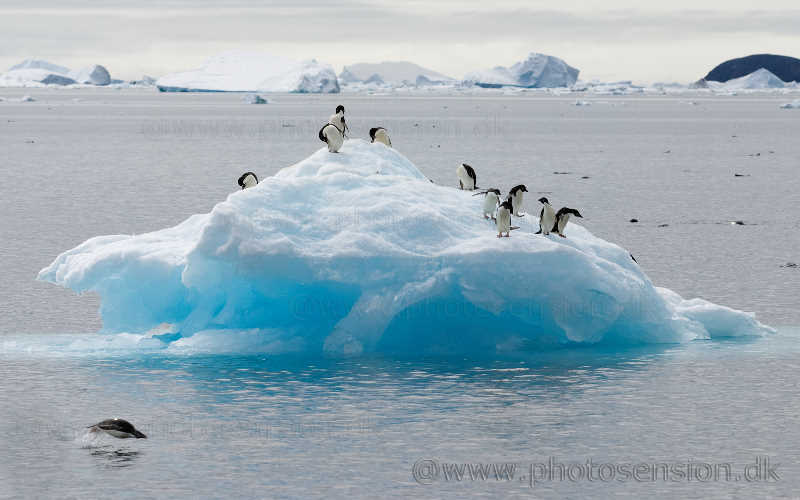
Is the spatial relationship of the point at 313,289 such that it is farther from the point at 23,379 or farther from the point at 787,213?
the point at 787,213

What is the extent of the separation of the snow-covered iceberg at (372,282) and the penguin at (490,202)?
0.58 ft

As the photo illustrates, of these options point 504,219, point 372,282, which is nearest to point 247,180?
point 372,282

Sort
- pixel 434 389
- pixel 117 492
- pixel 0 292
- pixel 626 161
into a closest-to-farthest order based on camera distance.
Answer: pixel 117 492
pixel 434 389
pixel 0 292
pixel 626 161

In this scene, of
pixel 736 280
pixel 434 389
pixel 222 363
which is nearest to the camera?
pixel 434 389

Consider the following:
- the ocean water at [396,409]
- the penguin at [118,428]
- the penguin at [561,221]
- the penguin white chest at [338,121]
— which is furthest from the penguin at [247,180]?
the penguin at [118,428]

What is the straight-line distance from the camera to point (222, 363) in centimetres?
1762

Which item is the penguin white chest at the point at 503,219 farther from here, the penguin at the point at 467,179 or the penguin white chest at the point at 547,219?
the penguin at the point at 467,179

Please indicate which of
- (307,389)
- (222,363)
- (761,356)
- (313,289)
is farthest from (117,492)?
(761,356)

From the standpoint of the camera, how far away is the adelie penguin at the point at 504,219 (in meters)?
18.6

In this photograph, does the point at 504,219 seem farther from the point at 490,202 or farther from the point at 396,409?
the point at 396,409

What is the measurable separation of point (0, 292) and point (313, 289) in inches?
331

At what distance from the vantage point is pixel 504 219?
733 inches

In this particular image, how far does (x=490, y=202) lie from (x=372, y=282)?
2540mm

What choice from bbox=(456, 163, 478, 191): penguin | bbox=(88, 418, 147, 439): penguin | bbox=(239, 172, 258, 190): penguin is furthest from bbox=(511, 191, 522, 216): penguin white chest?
bbox=(88, 418, 147, 439): penguin
